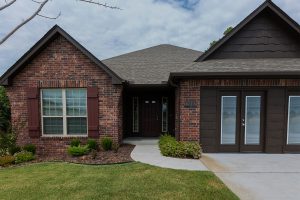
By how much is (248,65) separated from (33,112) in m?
8.33

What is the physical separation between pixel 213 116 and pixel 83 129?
506 cm

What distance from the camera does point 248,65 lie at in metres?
7.82

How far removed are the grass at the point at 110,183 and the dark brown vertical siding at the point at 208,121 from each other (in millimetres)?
2353

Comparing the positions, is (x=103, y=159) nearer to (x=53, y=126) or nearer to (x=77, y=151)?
(x=77, y=151)

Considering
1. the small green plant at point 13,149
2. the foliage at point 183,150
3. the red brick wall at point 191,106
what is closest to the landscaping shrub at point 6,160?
the small green plant at point 13,149

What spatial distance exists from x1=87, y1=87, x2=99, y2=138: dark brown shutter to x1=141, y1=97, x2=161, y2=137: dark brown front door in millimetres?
3662

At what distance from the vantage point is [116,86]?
849 centimetres

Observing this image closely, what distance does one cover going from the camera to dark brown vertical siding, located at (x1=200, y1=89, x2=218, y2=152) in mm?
7742

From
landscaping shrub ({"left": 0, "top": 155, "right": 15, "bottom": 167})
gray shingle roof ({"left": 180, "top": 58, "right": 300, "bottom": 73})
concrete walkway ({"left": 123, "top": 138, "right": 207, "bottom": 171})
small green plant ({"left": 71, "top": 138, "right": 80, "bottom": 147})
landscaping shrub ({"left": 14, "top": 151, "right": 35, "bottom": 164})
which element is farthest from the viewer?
small green plant ({"left": 71, "top": 138, "right": 80, "bottom": 147})

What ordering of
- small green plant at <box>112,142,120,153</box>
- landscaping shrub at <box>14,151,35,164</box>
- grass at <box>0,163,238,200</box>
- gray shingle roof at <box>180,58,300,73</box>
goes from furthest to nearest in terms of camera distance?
small green plant at <box>112,142,120,153</box>, gray shingle roof at <box>180,58,300,73</box>, landscaping shrub at <box>14,151,35,164</box>, grass at <box>0,163,238,200</box>

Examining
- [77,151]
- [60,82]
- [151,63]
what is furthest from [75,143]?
[151,63]

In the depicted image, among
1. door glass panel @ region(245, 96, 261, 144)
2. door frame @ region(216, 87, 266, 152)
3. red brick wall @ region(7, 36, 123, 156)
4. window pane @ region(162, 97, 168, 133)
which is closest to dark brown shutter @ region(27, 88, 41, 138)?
red brick wall @ region(7, 36, 123, 156)

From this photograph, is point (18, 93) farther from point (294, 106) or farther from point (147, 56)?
point (294, 106)

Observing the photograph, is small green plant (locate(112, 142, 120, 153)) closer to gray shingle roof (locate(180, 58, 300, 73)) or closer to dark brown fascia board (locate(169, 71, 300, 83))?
dark brown fascia board (locate(169, 71, 300, 83))
